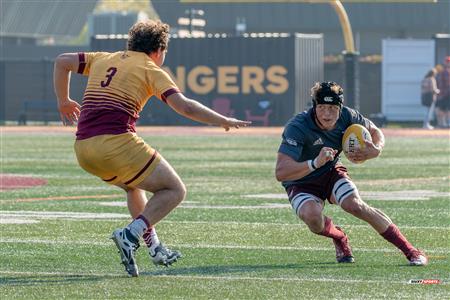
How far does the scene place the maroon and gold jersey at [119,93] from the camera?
9.98m

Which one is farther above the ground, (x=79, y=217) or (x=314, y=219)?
(x=314, y=219)

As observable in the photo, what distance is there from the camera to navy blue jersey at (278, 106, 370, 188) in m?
10.8

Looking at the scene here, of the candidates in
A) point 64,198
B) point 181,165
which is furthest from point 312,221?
point 181,165

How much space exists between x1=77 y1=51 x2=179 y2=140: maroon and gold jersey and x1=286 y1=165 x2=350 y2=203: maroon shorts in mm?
1669

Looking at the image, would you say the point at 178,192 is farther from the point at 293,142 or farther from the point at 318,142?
the point at 318,142

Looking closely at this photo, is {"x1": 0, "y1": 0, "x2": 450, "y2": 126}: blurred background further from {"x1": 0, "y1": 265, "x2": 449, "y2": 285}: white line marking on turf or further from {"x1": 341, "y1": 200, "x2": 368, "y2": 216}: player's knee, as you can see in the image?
{"x1": 0, "y1": 265, "x2": 449, "y2": 285}: white line marking on turf

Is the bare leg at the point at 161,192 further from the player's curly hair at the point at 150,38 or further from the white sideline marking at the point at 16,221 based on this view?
the white sideline marking at the point at 16,221

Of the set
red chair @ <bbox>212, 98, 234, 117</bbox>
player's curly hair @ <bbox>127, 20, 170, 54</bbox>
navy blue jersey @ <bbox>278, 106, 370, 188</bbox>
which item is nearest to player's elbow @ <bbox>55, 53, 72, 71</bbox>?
player's curly hair @ <bbox>127, 20, 170, 54</bbox>

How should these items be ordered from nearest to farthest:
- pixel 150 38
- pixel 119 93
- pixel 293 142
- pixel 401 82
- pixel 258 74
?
pixel 119 93 < pixel 150 38 < pixel 293 142 < pixel 258 74 < pixel 401 82

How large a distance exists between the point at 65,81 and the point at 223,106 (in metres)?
31.1

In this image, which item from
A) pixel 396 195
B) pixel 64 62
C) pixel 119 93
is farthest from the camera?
pixel 396 195

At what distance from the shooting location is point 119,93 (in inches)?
393

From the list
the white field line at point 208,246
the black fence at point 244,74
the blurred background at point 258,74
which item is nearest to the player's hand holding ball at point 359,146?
the white field line at point 208,246

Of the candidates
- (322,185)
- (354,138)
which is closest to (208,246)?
(322,185)
